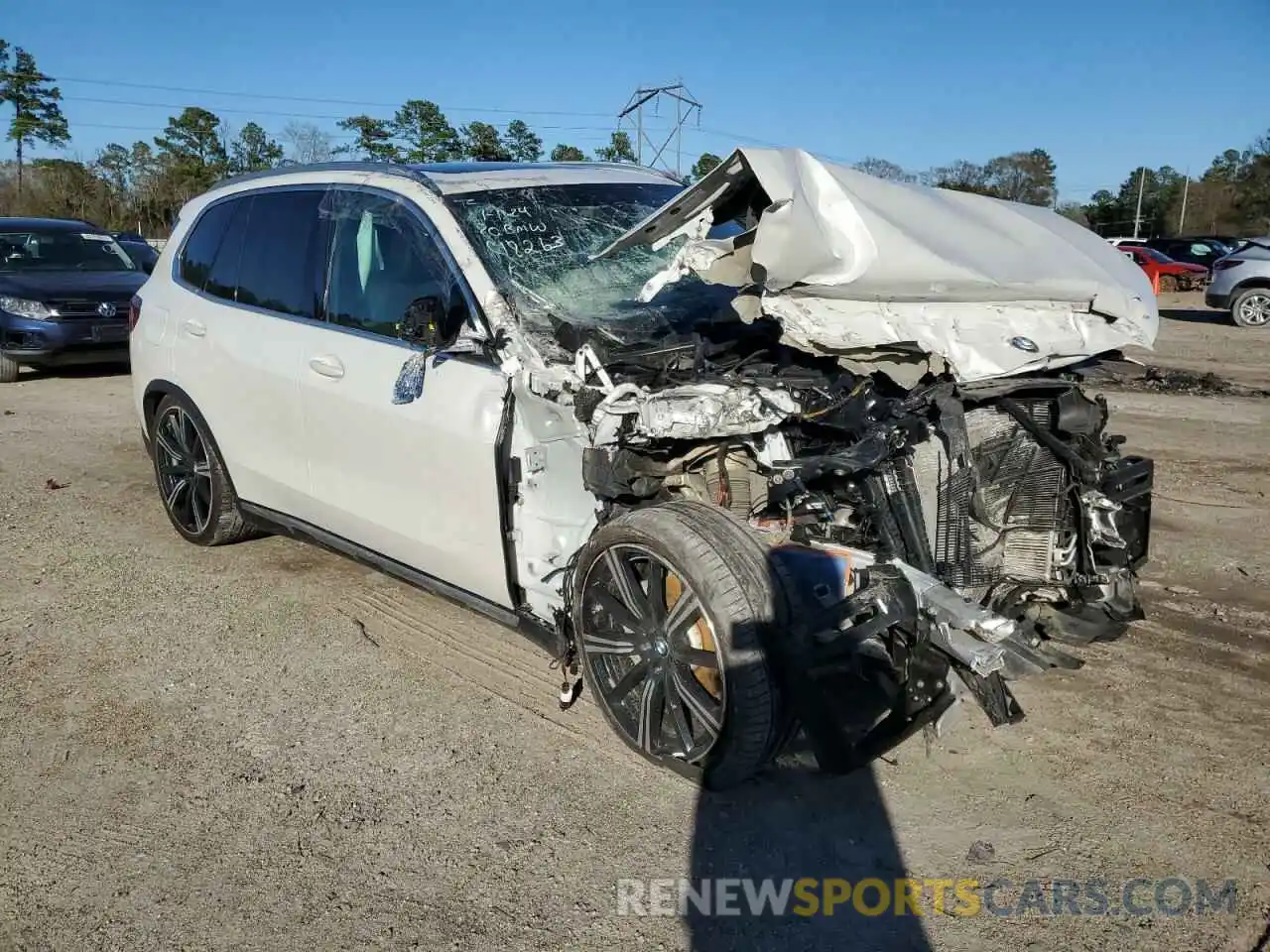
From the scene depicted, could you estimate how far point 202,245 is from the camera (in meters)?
5.26

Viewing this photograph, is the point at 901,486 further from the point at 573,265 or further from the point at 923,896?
the point at 573,265

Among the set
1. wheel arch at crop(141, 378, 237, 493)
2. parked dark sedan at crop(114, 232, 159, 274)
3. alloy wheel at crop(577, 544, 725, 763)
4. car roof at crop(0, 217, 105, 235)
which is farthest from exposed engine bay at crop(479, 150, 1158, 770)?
parked dark sedan at crop(114, 232, 159, 274)

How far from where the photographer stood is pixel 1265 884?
2748 millimetres

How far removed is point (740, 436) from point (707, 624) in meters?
0.64

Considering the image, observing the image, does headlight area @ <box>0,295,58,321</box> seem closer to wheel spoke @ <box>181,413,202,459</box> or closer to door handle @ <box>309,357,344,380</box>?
wheel spoke @ <box>181,413,202,459</box>

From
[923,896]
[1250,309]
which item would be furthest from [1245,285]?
[923,896]

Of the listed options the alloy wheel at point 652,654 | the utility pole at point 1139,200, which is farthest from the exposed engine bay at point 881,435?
the utility pole at point 1139,200

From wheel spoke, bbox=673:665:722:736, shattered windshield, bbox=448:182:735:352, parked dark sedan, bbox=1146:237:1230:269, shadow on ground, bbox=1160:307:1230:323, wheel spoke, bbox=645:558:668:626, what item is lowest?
wheel spoke, bbox=673:665:722:736


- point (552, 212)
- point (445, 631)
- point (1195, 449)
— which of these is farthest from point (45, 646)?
point (1195, 449)

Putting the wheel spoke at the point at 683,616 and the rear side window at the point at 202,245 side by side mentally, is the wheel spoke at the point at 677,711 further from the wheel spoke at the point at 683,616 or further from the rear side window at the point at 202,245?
the rear side window at the point at 202,245

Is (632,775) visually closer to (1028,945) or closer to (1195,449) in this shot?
(1028,945)

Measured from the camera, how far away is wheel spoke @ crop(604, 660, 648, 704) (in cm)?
334

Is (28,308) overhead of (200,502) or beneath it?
overhead

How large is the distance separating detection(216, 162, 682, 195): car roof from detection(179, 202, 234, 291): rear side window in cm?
27
